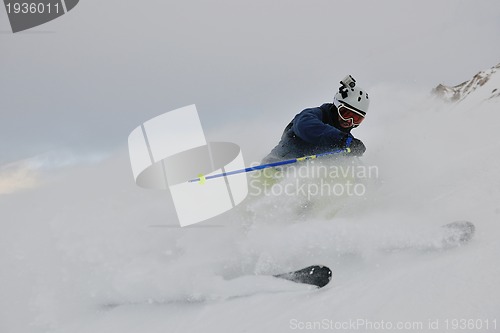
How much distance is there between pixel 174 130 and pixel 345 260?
3.87m

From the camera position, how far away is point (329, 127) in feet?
18.2

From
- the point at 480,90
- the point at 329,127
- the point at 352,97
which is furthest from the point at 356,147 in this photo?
the point at 480,90

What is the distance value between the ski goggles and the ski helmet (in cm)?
3

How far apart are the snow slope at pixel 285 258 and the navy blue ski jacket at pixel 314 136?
2.27ft

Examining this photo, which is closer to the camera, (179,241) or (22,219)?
(179,241)

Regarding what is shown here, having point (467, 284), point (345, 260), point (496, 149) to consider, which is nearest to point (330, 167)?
point (345, 260)

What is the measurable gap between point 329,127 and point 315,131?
189mm

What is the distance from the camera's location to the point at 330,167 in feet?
18.5

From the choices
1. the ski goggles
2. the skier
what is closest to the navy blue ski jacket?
the skier

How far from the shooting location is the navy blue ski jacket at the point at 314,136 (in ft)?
18.2

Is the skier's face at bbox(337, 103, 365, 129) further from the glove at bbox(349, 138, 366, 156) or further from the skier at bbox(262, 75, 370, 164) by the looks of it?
the glove at bbox(349, 138, 366, 156)

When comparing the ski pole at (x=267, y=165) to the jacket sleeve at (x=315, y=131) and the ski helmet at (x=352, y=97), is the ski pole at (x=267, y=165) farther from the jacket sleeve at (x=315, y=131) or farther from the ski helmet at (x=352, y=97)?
the ski helmet at (x=352, y=97)

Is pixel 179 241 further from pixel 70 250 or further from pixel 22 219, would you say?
pixel 22 219

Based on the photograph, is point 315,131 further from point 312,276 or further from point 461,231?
point 461,231
